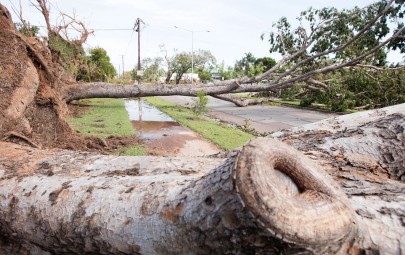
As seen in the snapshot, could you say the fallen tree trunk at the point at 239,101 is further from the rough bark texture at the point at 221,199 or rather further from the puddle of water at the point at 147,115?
the rough bark texture at the point at 221,199

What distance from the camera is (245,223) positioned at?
1.09 metres

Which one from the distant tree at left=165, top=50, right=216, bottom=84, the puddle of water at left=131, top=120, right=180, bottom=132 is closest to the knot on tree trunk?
the puddle of water at left=131, top=120, right=180, bottom=132

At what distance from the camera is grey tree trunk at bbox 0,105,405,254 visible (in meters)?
1.07

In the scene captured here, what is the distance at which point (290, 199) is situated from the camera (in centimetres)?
107

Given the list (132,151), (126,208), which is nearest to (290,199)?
(126,208)

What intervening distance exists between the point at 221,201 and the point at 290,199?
0.76 feet

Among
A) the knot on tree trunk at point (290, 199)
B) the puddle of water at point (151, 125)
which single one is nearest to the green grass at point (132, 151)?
the puddle of water at point (151, 125)

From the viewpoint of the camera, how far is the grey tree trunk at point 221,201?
1068 mm

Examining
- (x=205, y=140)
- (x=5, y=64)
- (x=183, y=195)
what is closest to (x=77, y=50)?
(x=205, y=140)

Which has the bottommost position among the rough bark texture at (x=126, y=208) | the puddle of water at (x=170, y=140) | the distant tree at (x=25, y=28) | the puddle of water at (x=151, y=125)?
the puddle of water at (x=151, y=125)

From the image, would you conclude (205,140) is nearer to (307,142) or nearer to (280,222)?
(307,142)

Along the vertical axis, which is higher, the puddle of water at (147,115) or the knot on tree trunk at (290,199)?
the knot on tree trunk at (290,199)

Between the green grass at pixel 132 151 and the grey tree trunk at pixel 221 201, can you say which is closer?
the grey tree trunk at pixel 221 201

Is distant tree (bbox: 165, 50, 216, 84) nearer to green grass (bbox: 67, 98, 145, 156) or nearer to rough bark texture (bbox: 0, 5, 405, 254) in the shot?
green grass (bbox: 67, 98, 145, 156)
